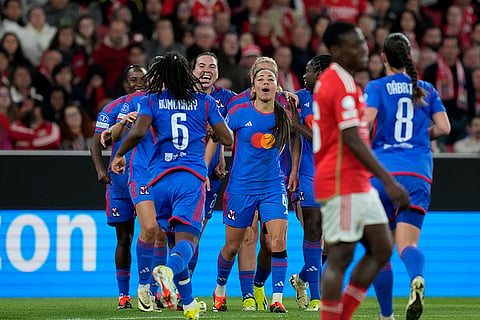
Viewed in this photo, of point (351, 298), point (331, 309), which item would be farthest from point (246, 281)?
point (331, 309)

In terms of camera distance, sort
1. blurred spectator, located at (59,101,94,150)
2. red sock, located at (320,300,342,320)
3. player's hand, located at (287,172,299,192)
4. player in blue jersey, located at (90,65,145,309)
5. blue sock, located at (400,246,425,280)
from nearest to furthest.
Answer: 1. red sock, located at (320,300,342,320)
2. blue sock, located at (400,246,425,280)
3. player's hand, located at (287,172,299,192)
4. player in blue jersey, located at (90,65,145,309)
5. blurred spectator, located at (59,101,94,150)

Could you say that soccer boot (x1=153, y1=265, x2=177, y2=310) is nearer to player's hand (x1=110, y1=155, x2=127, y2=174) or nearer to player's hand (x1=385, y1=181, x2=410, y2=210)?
player's hand (x1=110, y1=155, x2=127, y2=174)

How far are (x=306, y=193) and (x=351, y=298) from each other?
3719 millimetres

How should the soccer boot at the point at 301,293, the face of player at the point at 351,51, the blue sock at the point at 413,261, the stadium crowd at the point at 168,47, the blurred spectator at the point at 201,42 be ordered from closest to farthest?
the face of player at the point at 351,51
the blue sock at the point at 413,261
the soccer boot at the point at 301,293
the stadium crowd at the point at 168,47
the blurred spectator at the point at 201,42

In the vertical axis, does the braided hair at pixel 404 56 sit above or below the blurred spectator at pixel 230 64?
below

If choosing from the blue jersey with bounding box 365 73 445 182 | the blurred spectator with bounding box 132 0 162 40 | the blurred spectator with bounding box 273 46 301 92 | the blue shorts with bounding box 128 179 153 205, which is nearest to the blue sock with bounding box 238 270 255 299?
the blue shorts with bounding box 128 179 153 205

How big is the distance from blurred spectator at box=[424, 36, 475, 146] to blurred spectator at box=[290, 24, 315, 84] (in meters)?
1.92

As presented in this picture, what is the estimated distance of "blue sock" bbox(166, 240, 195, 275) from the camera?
787 cm

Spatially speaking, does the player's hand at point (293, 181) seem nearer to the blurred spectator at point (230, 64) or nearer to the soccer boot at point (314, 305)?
the soccer boot at point (314, 305)

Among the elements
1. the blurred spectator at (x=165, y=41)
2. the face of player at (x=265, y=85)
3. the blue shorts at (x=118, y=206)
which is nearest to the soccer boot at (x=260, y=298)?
the blue shorts at (x=118, y=206)

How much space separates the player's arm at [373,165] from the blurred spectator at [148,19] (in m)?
10.4

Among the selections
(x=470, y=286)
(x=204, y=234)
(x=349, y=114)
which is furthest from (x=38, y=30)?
(x=349, y=114)

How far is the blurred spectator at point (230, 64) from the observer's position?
14781mm

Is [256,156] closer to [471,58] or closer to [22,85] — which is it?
[22,85]
